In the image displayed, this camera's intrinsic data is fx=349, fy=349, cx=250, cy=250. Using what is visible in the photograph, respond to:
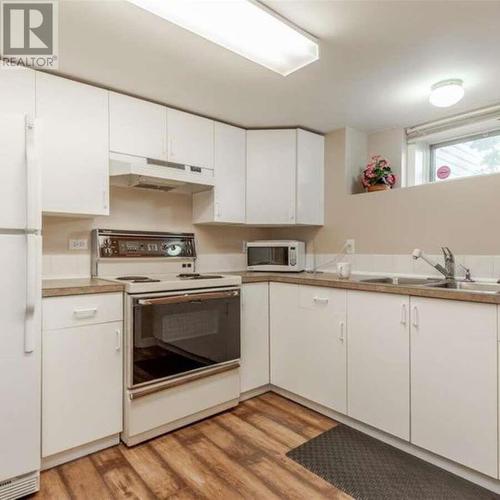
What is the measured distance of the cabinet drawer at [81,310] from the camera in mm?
1745

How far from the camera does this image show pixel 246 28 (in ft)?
5.27

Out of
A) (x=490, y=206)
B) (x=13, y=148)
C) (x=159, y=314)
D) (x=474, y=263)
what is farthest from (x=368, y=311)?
(x=13, y=148)

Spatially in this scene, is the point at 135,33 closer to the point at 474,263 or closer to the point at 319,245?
the point at 319,245

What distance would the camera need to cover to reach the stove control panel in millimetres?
2395

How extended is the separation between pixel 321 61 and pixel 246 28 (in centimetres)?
51

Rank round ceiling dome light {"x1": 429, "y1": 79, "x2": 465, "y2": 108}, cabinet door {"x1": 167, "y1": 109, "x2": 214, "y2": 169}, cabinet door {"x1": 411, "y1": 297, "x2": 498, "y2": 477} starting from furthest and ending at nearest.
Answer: cabinet door {"x1": 167, "y1": 109, "x2": 214, "y2": 169} → round ceiling dome light {"x1": 429, "y1": 79, "x2": 465, "y2": 108} → cabinet door {"x1": 411, "y1": 297, "x2": 498, "y2": 477}

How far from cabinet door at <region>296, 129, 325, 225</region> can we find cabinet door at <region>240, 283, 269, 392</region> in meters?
0.76

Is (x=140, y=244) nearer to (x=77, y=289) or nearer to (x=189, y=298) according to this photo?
(x=189, y=298)

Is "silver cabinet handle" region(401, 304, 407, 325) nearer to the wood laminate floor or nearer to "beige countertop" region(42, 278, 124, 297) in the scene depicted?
the wood laminate floor

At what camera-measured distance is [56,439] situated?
5.74ft

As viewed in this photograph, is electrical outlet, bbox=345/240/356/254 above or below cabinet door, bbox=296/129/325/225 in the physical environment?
below

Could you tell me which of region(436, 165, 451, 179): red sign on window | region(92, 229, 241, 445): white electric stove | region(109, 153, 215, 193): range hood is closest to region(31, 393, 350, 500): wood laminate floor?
region(92, 229, 241, 445): white electric stove

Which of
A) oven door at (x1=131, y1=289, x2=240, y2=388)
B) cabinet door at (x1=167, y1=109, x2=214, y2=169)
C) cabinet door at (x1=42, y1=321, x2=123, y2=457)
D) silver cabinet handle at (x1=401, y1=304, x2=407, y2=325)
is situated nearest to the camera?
cabinet door at (x1=42, y1=321, x2=123, y2=457)

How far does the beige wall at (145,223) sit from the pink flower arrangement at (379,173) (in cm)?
119
